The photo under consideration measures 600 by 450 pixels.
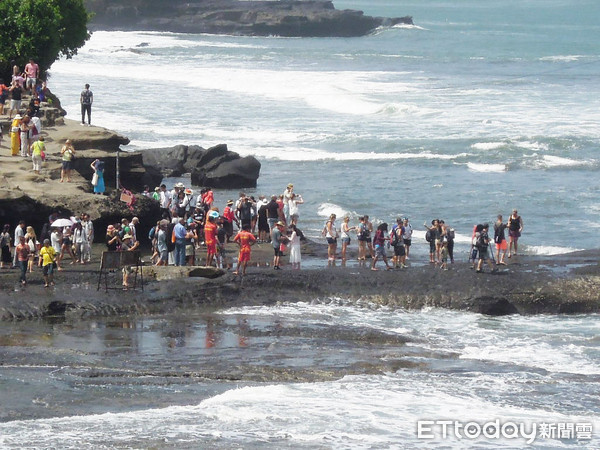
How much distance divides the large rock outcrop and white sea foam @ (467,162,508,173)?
9.17 metres

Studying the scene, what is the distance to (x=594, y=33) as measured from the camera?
423ft

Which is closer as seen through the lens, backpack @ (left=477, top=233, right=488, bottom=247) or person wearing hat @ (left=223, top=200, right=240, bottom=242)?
backpack @ (left=477, top=233, right=488, bottom=247)

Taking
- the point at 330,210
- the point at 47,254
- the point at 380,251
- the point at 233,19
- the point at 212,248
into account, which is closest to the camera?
the point at 47,254

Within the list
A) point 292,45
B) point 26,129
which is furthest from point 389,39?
point 26,129

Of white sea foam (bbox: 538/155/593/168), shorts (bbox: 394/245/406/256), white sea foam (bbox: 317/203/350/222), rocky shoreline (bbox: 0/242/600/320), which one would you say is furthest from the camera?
white sea foam (bbox: 538/155/593/168)

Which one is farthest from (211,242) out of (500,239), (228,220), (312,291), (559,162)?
(559,162)

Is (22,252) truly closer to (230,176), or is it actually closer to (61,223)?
(61,223)

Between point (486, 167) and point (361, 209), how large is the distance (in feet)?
33.4

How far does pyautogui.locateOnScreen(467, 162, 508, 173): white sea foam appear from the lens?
4384 cm

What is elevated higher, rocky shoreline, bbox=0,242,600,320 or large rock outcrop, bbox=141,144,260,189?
large rock outcrop, bbox=141,144,260,189

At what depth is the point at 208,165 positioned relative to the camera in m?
39.3

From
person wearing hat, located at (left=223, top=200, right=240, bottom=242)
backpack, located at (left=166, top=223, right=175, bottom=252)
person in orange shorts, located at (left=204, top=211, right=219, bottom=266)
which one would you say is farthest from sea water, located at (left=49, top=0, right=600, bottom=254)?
Answer: backpack, located at (left=166, top=223, right=175, bottom=252)

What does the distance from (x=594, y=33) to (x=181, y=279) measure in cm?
11291

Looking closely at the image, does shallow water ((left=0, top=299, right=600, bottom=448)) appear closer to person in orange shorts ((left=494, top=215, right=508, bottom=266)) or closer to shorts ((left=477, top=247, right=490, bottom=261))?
shorts ((left=477, top=247, right=490, bottom=261))
